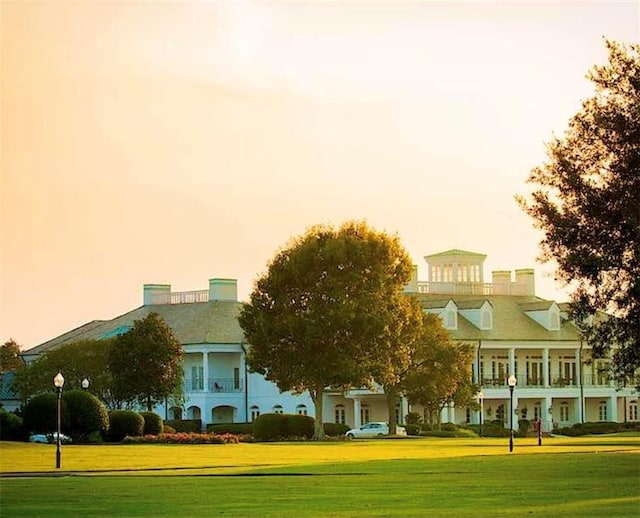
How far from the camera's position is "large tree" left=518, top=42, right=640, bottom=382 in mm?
37500

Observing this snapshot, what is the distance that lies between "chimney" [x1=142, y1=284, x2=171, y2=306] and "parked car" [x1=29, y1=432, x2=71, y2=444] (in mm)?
46798

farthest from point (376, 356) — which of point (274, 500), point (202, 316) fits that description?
point (274, 500)

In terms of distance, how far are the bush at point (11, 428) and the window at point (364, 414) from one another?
34754mm

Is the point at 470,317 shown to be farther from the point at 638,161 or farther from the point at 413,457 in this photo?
the point at 638,161

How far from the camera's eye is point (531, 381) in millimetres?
104688

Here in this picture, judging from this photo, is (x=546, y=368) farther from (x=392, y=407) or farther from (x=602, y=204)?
(x=602, y=204)

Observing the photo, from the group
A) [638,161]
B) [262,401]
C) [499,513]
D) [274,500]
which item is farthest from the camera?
[262,401]

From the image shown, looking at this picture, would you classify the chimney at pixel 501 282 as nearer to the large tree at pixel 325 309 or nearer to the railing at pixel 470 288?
the railing at pixel 470 288

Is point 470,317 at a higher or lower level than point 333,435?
higher

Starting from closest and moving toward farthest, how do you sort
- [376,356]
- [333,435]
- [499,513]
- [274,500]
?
[499,513]
[274,500]
[376,356]
[333,435]

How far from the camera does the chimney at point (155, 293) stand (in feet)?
375

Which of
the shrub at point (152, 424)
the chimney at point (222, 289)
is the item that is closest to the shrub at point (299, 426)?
the shrub at point (152, 424)

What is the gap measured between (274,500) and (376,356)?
50.4m

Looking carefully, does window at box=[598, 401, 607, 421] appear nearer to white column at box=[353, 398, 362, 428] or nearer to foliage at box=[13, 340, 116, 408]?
white column at box=[353, 398, 362, 428]
